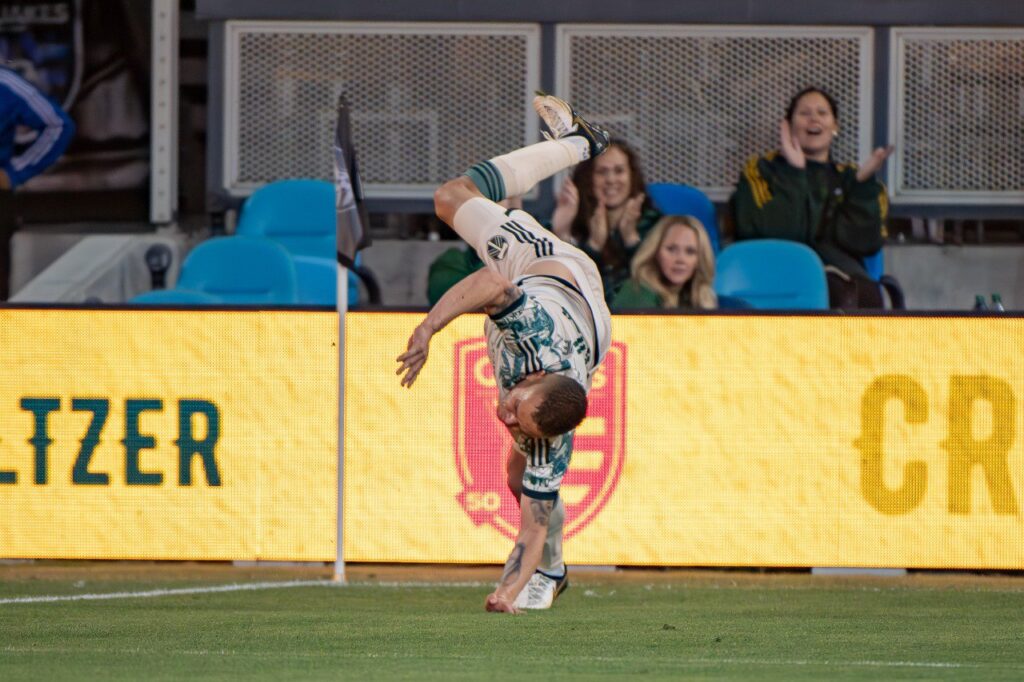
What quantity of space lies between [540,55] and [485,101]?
511 millimetres

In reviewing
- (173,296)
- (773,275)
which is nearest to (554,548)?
(773,275)

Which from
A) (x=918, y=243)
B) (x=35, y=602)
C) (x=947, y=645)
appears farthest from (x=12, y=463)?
(x=918, y=243)

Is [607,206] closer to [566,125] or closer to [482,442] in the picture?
[482,442]

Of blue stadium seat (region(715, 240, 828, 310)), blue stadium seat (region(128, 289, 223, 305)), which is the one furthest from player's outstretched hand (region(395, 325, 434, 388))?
blue stadium seat (region(715, 240, 828, 310))

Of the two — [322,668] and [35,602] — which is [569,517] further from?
[322,668]

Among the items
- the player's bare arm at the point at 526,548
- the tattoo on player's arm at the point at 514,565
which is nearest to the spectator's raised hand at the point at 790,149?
the player's bare arm at the point at 526,548

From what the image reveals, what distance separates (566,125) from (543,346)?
1798 millimetres

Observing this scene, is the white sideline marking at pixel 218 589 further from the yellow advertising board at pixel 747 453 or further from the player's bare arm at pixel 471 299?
the player's bare arm at pixel 471 299

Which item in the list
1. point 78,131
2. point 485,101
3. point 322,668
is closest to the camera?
point 322,668

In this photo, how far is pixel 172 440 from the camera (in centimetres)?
921

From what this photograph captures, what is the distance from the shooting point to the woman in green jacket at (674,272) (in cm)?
1013

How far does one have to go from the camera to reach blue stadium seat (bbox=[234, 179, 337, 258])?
41.3 feet

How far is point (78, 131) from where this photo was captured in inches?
556

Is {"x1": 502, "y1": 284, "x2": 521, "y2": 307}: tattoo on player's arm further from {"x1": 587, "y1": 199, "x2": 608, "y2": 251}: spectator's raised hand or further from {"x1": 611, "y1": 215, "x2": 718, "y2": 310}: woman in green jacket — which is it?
{"x1": 587, "y1": 199, "x2": 608, "y2": 251}: spectator's raised hand
